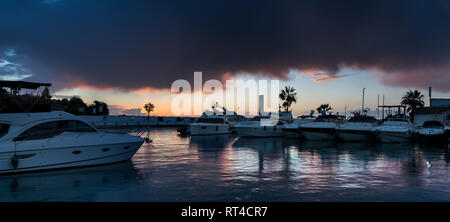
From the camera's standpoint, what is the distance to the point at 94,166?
50.6ft

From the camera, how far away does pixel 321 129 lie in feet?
106

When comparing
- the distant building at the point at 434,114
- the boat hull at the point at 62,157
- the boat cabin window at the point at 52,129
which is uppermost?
the distant building at the point at 434,114

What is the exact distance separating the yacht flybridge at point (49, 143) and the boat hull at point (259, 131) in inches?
852

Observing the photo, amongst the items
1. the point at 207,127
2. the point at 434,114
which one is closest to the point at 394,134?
the point at 434,114

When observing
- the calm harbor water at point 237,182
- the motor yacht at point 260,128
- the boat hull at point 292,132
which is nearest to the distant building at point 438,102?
the boat hull at point 292,132

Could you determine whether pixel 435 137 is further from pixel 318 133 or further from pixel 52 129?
pixel 52 129

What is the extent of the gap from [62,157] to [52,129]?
4.29 feet

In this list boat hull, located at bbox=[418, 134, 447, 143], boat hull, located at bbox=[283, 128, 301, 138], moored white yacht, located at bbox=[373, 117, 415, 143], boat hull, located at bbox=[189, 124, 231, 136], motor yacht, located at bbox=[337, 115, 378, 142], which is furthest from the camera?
boat hull, located at bbox=[189, 124, 231, 136]

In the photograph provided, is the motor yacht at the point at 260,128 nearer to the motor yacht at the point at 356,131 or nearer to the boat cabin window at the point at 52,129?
the motor yacht at the point at 356,131

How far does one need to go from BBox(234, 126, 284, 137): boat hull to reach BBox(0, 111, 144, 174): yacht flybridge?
2165 centimetres

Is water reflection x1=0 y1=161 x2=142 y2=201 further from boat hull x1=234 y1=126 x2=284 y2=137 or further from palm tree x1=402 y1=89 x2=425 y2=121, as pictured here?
palm tree x1=402 y1=89 x2=425 y2=121

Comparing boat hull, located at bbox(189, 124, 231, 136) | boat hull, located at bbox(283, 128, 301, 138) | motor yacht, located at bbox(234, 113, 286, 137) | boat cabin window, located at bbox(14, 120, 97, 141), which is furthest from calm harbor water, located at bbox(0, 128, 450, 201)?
boat hull, located at bbox(189, 124, 231, 136)

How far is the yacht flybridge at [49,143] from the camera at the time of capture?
13406mm

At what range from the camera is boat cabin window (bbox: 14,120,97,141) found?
13.8 m
